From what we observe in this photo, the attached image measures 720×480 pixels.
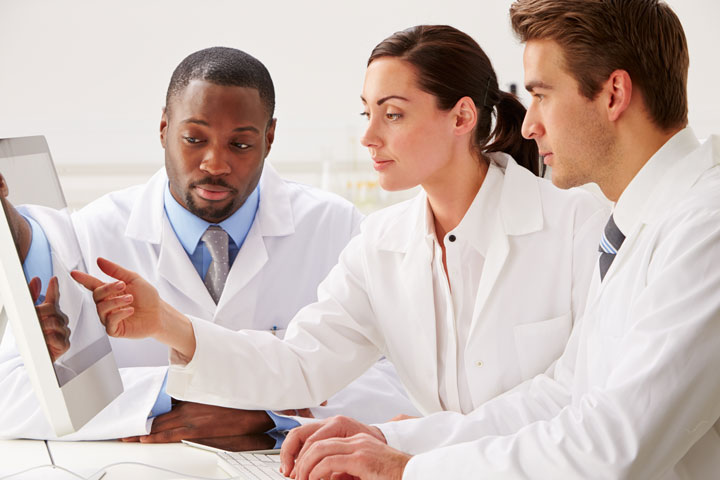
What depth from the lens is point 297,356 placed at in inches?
57.8

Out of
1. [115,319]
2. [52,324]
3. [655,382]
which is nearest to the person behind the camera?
[655,382]

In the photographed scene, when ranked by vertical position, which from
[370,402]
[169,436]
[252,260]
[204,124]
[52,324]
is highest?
[204,124]

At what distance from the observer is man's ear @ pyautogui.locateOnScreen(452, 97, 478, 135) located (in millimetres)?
1503

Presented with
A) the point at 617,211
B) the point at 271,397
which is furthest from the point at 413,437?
the point at 617,211

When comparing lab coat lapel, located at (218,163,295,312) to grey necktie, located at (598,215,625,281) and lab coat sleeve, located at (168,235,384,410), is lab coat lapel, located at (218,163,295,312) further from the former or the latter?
grey necktie, located at (598,215,625,281)

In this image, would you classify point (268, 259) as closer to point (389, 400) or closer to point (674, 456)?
point (389, 400)

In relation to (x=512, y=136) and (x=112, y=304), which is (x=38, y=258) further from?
(x=512, y=136)

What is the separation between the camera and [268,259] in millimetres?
1776

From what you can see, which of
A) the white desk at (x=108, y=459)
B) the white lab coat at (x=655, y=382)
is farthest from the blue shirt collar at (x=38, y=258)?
the white lab coat at (x=655, y=382)

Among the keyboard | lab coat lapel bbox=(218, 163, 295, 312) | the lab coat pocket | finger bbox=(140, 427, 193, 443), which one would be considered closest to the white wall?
lab coat lapel bbox=(218, 163, 295, 312)

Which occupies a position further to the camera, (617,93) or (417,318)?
(417,318)

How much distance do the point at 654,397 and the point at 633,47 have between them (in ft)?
1.70

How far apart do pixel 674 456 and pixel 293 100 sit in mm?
2682

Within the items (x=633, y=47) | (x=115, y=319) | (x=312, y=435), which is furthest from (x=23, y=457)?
(x=633, y=47)
